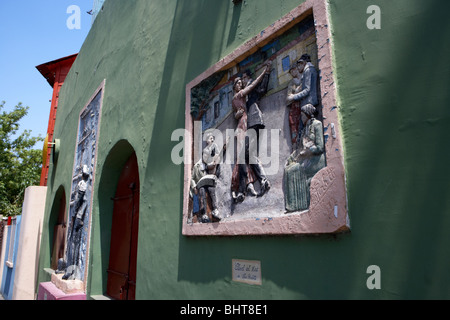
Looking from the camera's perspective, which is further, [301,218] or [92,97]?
[92,97]

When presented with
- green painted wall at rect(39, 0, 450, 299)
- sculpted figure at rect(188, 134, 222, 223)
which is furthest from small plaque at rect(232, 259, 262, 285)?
sculpted figure at rect(188, 134, 222, 223)

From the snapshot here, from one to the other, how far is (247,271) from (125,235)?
117 inches

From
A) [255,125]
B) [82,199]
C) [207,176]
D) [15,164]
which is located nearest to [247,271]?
[207,176]

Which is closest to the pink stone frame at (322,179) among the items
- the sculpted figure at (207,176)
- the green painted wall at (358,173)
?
the green painted wall at (358,173)

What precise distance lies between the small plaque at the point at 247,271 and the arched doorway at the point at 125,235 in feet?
7.97

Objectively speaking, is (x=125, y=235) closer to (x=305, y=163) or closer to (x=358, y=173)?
(x=305, y=163)

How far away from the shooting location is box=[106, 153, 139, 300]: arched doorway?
4.59m

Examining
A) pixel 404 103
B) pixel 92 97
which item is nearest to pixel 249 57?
pixel 404 103

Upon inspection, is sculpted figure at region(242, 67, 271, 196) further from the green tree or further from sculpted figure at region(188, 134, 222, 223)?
the green tree

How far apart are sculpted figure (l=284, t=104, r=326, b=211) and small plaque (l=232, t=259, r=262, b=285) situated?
497 millimetres
